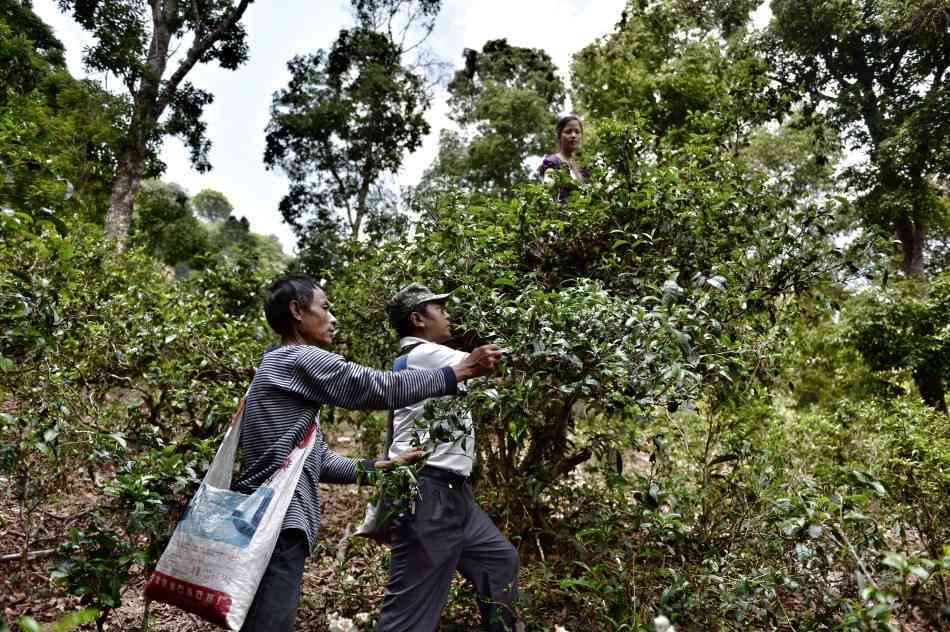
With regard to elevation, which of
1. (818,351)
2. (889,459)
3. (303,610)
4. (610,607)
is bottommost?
(303,610)

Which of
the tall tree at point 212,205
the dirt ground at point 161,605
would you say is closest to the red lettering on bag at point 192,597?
the dirt ground at point 161,605

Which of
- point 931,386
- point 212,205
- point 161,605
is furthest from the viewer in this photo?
point 212,205

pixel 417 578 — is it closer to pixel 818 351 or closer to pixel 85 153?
pixel 818 351

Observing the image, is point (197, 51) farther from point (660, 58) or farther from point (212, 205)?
point (212, 205)

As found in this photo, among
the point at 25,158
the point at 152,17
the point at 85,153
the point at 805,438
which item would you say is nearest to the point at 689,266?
the point at 805,438

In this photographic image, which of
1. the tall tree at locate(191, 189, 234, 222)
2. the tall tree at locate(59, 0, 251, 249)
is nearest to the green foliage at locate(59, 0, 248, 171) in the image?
the tall tree at locate(59, 0, 251, 249)

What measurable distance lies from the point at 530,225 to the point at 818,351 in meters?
8.72

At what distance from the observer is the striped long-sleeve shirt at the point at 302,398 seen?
1.93 meters

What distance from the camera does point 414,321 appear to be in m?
2.62

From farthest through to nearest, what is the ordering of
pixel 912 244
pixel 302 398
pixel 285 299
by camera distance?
pixel 912 244
pixel 285 299
pixel 302 398

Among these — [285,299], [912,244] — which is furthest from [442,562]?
[912,244]

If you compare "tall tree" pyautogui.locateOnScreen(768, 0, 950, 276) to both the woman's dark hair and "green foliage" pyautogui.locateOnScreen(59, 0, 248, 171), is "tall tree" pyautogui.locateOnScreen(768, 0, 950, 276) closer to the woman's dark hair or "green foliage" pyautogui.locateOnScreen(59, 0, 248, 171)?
the woman's dark hair

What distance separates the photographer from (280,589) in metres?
1.91

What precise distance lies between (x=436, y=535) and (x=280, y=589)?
0.67 metres
